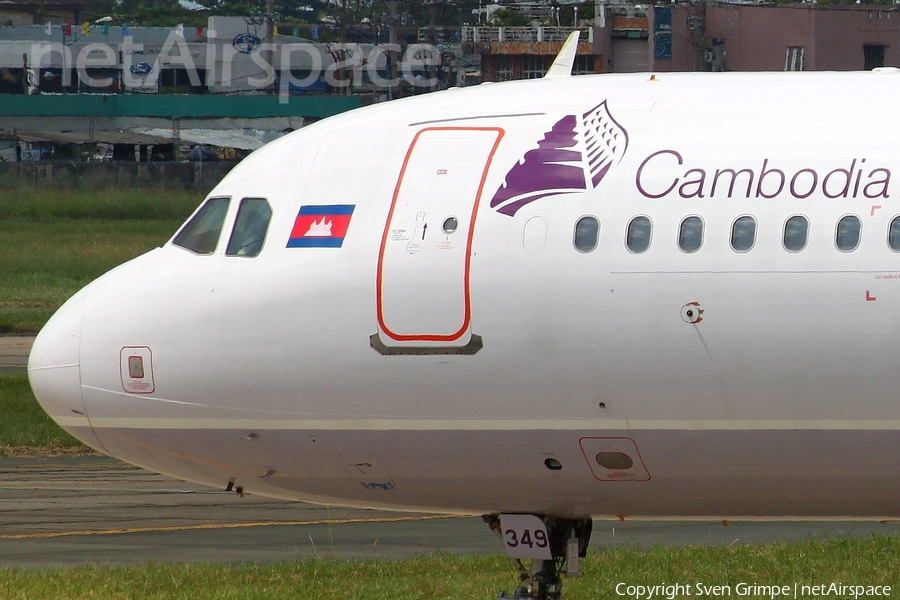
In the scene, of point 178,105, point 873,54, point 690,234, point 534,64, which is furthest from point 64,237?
point 690,234

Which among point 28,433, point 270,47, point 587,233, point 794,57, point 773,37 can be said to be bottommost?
point 28,433

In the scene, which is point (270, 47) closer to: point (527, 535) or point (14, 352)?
point (14, 352)

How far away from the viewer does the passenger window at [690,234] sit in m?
9.50

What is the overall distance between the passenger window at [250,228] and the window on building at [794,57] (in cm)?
7075

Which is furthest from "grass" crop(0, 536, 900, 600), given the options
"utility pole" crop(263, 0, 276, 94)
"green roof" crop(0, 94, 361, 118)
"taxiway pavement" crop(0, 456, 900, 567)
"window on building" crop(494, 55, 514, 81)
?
"utility pole" crop(263, 0, 276, 94)

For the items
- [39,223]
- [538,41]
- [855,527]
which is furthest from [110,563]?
[538,41]

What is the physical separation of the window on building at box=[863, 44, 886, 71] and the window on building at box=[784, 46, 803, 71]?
3.81m

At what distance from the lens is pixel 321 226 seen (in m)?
10.6

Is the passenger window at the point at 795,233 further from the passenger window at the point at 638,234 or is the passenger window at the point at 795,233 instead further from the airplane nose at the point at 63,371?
the airplane nose at the point at 63,371

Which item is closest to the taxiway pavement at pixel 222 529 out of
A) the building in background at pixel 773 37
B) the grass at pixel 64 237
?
the grass at pixel 64 237

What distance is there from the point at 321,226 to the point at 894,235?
413cm

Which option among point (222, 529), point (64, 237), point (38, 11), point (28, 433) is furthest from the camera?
point (38, 11)

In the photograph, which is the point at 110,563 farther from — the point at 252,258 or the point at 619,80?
the point at 619,80

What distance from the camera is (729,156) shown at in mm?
9664
